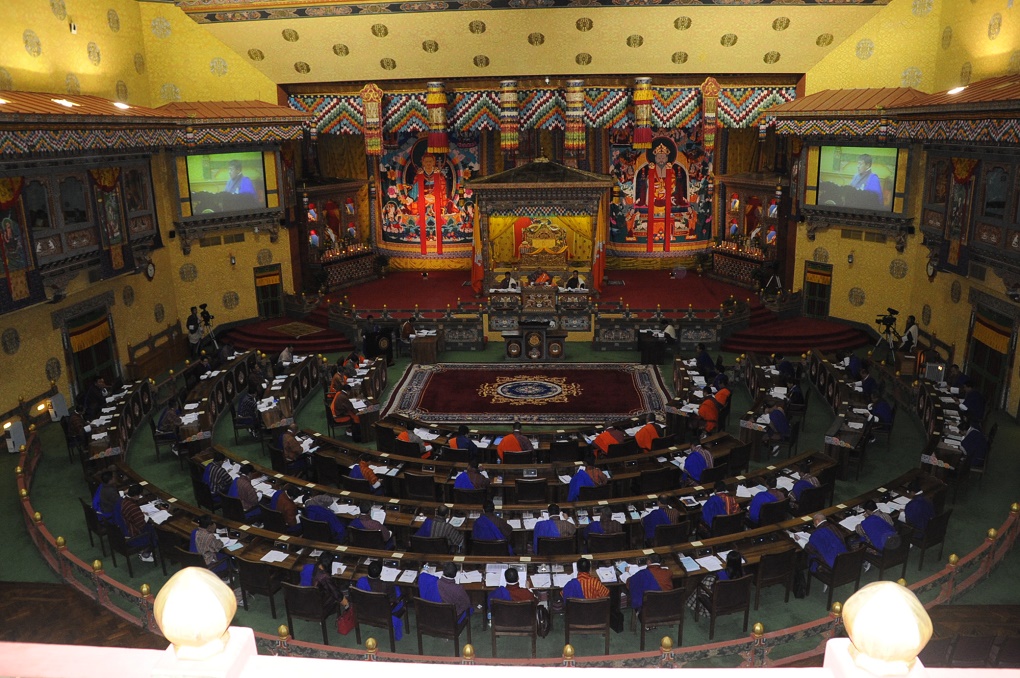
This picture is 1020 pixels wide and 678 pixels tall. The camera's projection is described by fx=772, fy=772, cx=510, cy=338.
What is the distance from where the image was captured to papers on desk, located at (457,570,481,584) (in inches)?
408

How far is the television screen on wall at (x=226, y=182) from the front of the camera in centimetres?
2438

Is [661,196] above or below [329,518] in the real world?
above

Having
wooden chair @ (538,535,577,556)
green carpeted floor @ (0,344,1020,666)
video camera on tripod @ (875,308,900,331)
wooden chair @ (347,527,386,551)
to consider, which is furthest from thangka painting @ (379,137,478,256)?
wooden chair @ (538,535,577,556)

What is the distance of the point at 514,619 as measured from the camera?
965 centimetres

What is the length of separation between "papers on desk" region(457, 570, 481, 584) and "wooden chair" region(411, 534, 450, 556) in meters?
0.87

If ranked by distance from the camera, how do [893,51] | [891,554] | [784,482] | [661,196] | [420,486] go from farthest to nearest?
[661,196] → [893,51] → [420,486] → [784,482] → [891,554]

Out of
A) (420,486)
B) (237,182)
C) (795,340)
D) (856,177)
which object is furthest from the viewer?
(237,182)

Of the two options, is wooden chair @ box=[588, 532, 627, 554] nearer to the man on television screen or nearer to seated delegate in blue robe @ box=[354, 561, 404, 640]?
seated delegate in blue robe @ box=[354, 561, 404, 640]

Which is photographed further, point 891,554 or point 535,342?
point 535,342

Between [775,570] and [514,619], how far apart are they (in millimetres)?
3765

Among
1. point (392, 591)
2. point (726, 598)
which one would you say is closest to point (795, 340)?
point (726, 598)

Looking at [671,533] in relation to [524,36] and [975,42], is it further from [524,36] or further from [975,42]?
[524,36]

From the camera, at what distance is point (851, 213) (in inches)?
936

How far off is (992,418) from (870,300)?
24.4 feet
